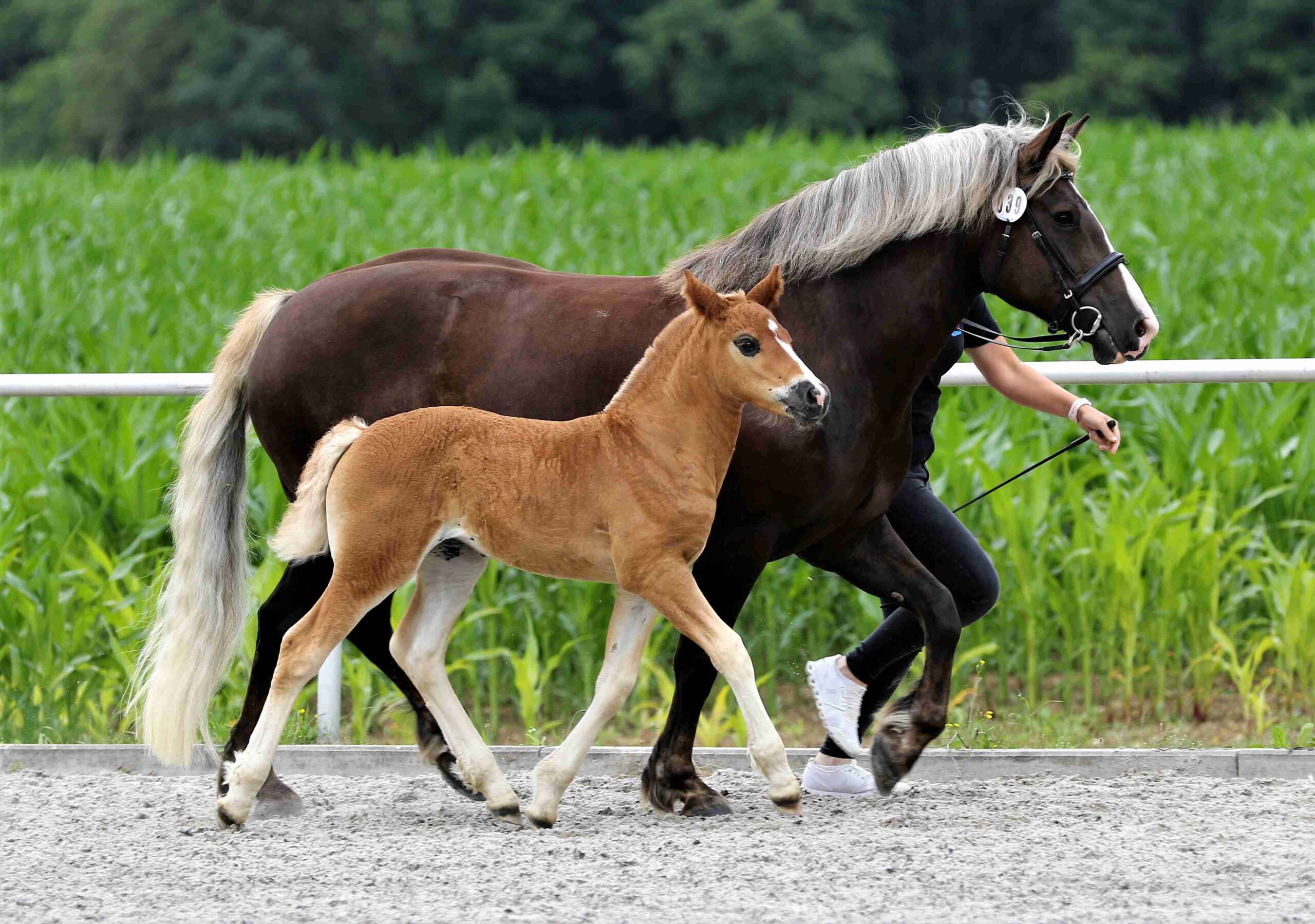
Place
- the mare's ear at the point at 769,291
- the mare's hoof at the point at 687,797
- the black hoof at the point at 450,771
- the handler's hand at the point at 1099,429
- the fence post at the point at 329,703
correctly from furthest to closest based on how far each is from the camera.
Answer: the fence post at the point at 329,703, the handler's hand at the point at 1099,429, the black hoof at the point at 450,771, the mare's hoof at the point at 687,797, the mare's ear at the point at 769,291

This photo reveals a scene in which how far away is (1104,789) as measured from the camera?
13.8ft

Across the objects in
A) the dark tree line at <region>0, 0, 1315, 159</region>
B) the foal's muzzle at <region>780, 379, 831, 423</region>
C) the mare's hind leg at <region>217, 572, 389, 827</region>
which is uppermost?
the dark tree line at <region>0, 0, 1315, 159</region>

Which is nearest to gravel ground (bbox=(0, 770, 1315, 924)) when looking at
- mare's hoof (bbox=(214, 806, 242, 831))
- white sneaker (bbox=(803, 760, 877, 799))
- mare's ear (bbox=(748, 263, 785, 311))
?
mare's hoof (bbox=(214, 806, 242, 831))

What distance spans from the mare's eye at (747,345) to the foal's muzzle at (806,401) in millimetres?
152

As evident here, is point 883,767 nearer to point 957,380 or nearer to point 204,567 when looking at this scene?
point 957,380

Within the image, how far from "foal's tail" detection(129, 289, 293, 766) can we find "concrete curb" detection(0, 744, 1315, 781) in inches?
8.4

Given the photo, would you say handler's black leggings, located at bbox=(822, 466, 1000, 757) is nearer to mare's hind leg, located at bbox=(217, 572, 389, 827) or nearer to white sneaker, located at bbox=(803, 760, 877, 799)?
white sneaker, located at bbox=(803, 760, 877, 799)

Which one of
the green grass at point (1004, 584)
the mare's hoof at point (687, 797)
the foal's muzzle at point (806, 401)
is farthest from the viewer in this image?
the green grass at point (1004, 584)

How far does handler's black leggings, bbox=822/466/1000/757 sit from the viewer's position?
4340mm

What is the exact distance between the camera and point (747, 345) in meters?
3.48

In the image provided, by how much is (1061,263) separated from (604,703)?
1559 millimetres

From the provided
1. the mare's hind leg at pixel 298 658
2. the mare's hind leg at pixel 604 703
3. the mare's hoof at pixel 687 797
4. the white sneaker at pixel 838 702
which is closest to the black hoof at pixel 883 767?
the white sneaker at pixel 838 702

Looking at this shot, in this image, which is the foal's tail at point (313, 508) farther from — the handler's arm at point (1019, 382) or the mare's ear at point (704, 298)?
the handler's arm at point (1019, 382)

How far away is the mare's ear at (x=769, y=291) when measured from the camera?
11.8ft
